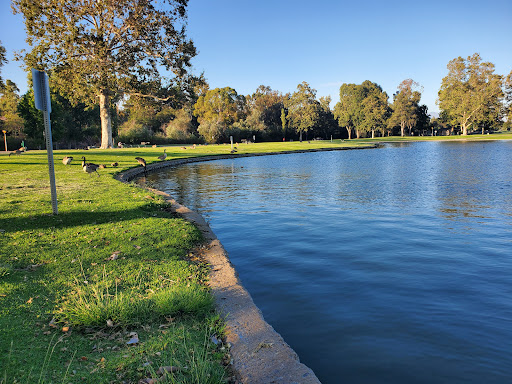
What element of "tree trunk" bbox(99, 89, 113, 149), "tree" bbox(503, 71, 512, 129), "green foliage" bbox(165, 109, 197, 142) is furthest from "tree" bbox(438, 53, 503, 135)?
"tree trunk" bbox(99, 89, 113, 149)

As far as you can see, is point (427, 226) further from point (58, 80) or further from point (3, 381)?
point (58, 80)

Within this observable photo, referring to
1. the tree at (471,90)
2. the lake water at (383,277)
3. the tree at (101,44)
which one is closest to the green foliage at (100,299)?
the lake water at (383,277)

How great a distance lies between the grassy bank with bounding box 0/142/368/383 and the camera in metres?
3.23

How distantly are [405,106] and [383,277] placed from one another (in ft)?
308

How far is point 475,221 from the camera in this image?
10.2 metres

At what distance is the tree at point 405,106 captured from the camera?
90.3 m

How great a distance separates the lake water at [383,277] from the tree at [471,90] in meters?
77.7

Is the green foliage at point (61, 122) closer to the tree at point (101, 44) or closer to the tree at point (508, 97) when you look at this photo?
the tree at point (101, 44)

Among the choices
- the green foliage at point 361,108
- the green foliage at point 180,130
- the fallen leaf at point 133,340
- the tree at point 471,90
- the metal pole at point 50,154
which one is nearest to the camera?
the fallen leaf at point 133,340

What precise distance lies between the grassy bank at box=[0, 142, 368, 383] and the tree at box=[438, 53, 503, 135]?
291ft

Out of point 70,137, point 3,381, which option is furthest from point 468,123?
point 3,381

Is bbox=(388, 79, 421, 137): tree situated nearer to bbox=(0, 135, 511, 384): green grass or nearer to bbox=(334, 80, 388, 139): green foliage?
bbox=(334, 80, 388, 139): green foliage

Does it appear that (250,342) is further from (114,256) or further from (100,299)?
(114,256)

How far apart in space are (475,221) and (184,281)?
8893 millimetres
